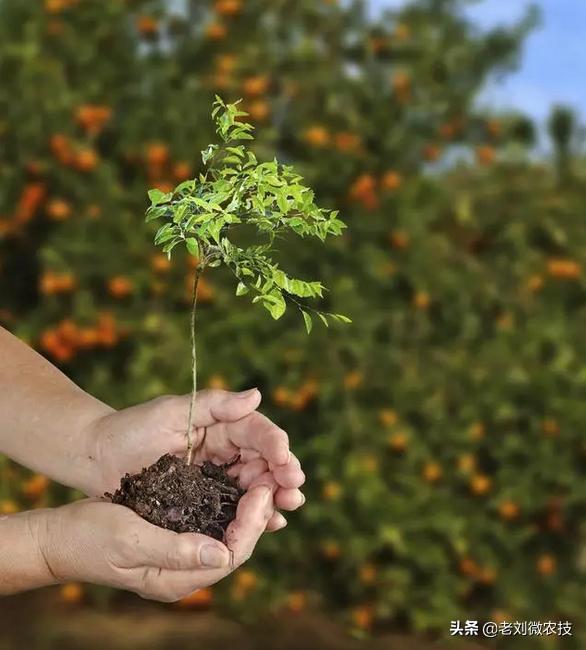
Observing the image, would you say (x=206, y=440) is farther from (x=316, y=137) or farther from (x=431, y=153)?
(x=431, y=153)

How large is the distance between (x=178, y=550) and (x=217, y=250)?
49 centimetres

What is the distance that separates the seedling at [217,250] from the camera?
6.05ft

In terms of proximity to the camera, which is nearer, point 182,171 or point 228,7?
point 182,171

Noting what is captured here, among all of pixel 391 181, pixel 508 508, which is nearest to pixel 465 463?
pixel 508 508

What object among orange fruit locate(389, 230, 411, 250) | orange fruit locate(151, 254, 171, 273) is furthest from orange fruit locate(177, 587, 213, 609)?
orange fruit locate(389, 230, 411, 250)

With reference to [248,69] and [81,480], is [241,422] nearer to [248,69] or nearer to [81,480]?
[81,480]

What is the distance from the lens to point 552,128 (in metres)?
3.80

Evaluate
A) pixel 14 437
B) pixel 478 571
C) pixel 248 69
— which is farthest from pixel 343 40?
pixel 14 437

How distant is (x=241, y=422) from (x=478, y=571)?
1.79 m

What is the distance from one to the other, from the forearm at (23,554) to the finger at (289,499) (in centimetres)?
39

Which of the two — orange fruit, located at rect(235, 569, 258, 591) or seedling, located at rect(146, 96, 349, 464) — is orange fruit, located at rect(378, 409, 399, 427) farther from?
seedling, located at rect(146, 96, 349, 464)

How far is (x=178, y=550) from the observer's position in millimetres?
1822

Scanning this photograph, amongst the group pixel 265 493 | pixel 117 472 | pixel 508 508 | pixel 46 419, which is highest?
pixel 508 508

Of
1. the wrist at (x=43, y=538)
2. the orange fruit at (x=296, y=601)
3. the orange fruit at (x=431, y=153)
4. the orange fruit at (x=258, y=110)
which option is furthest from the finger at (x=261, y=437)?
the orange fruit at (x=431, y=153)
